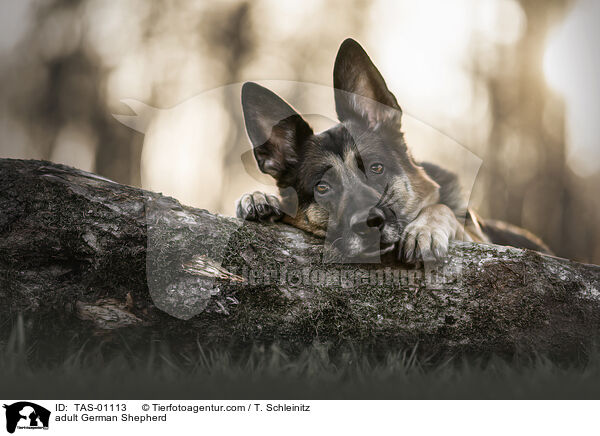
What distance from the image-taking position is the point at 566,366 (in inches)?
98.9

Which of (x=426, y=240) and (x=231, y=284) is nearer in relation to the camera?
(x=231, y=284)

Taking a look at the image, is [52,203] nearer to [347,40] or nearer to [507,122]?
[347,40]

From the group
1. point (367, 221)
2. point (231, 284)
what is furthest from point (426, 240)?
point (231, 284)

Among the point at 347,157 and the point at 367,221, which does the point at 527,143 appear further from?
the point at 367,221

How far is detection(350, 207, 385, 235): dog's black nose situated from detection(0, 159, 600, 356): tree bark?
32 cm

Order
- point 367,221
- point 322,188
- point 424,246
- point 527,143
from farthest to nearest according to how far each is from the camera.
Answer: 1. point 527,143
2. point 322,188
3. point 367,221
4. point 424,246

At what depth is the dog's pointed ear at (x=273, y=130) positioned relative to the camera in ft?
11.1

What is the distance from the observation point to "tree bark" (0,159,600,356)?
2.39 meters

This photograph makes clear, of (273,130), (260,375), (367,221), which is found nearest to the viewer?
(260,375)

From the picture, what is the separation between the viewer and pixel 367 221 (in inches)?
115

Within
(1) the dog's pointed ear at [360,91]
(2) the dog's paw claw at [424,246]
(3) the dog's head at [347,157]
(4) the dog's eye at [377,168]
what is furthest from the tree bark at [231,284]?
(1) the dog's pointed ear at [360,91]

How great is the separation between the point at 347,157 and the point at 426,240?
1084 mm
